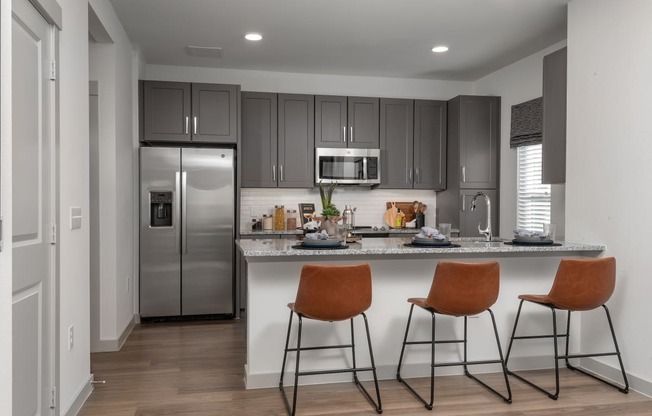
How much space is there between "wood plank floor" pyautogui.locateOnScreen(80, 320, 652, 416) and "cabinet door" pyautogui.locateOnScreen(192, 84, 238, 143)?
2.34 m

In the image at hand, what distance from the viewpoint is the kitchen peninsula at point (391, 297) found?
3357 mm

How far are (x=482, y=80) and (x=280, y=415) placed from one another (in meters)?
4.75

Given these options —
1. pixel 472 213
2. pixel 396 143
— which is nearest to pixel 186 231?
pixel 396 143

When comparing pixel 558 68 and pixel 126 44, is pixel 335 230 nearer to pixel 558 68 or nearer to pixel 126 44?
pixel 558 68

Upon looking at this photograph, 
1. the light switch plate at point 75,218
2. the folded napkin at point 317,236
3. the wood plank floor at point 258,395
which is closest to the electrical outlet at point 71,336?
the wood plank floor at point 258,395

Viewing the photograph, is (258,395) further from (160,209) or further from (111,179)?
(160,209)

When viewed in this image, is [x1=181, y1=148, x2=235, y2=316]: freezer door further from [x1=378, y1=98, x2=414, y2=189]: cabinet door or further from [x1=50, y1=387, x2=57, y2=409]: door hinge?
[x1=50, y1=387, x2=57, y2=409]: door hinge

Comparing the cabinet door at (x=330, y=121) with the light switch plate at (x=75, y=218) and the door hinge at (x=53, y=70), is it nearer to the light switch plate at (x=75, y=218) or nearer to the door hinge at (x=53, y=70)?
Result: the light switch plate at (x=75, y=218)

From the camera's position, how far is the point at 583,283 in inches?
126

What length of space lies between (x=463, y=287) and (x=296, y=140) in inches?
125

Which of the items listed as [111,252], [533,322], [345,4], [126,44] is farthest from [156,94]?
[533,322]

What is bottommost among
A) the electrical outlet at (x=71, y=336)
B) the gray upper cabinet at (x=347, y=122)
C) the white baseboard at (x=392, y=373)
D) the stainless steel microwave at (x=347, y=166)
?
the white baseboard at (x=392, y=373)

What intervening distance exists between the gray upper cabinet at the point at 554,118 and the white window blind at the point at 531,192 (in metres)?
0.89

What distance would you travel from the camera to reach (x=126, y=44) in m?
4.67
